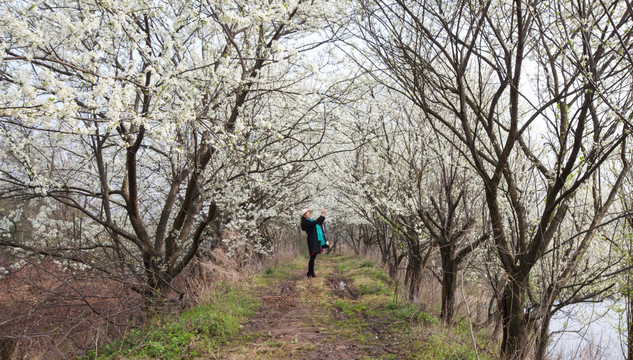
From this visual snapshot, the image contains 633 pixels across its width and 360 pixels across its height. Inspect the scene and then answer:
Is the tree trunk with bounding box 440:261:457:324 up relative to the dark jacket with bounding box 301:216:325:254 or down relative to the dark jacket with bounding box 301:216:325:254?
down

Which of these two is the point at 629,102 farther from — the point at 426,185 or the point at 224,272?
the point at 224,272

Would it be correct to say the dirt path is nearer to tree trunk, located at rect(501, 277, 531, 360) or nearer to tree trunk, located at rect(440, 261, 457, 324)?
tree trunk, located at rect(440, 261, 457, 324)

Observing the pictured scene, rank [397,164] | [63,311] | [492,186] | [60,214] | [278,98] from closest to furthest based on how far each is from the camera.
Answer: [492,186] → [63,311] → [278,98] → [397,164] → [60,214]

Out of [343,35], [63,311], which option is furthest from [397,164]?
[63,311]

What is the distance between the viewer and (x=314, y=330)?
5973 millimetres

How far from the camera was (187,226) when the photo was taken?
689cm

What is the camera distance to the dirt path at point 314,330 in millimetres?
4883

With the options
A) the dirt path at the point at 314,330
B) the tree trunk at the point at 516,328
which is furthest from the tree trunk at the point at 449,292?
the tree trunk at the point at 516,328

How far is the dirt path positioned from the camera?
16.0ft

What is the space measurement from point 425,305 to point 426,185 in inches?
87.2

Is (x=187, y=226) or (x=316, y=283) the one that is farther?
(x=316, y=283)

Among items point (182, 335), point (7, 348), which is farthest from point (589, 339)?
point (7, 348)

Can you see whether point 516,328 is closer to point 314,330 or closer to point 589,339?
point 589,339

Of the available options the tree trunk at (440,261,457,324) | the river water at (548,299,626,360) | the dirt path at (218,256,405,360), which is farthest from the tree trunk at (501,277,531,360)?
the tree trunk at (440,261,457,324)
